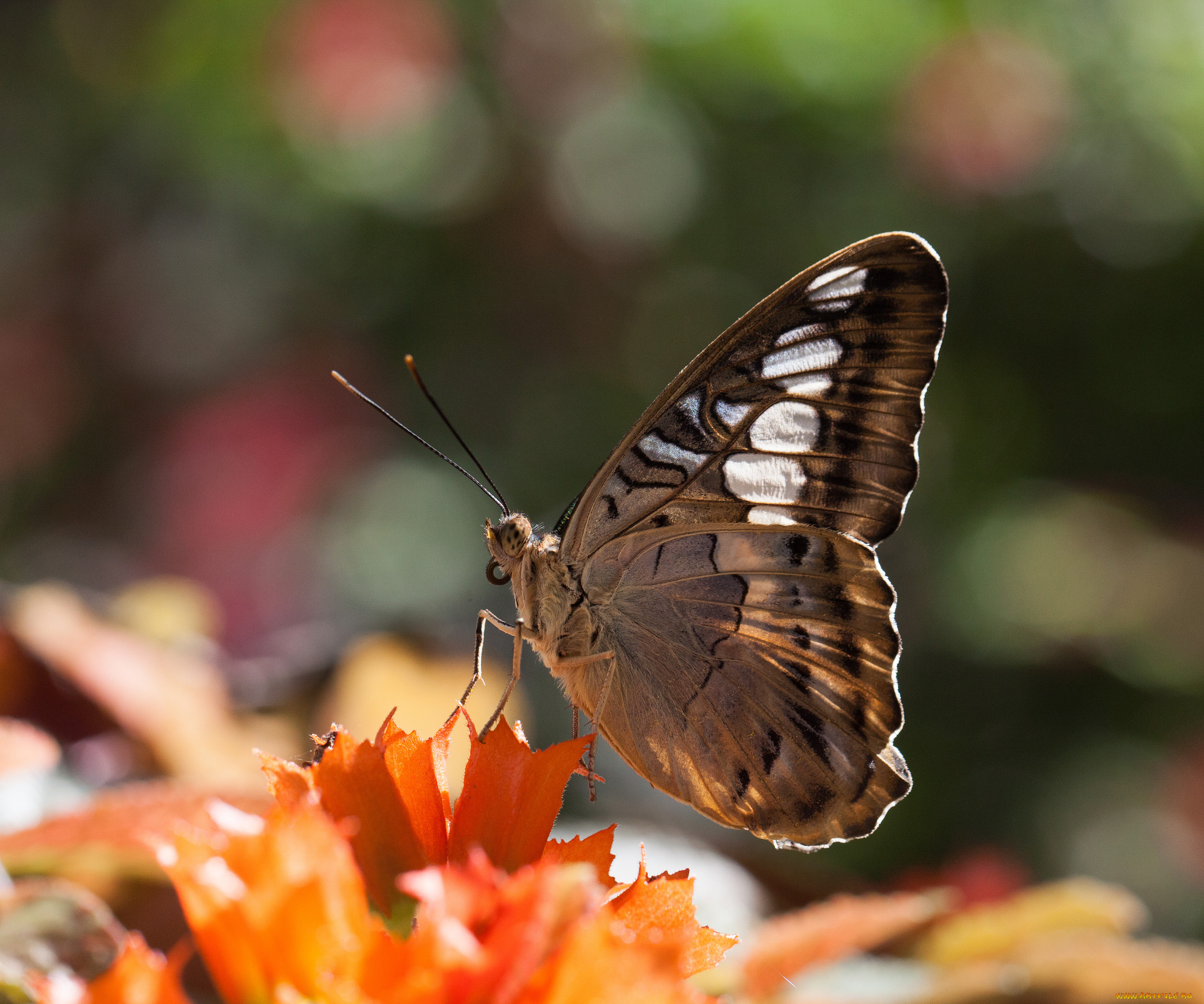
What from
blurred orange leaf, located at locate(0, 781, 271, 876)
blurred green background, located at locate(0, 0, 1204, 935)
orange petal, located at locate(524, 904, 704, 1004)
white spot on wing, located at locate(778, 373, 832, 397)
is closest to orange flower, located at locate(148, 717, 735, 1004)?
orange petal, located at locate(524, 904, 704, 1004)

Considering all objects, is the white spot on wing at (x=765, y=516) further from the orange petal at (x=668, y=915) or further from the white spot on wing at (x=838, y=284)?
the orange petal at (x=668, y=915)

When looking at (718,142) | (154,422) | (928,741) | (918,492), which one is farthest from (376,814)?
(154,422)

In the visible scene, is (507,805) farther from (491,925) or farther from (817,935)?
(817,935)

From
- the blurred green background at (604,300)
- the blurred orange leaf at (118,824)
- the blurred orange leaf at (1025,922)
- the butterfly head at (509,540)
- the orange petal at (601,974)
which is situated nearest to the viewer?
the orange petal at (601,974)

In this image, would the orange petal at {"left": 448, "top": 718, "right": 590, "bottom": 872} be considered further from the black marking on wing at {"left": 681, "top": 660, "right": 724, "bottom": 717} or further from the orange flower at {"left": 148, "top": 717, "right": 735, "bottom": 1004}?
the black marking on wing at {"left": 681, "top": 660, "right": 724, "bottom": 717}

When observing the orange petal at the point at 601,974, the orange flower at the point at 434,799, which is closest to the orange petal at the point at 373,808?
the orange flower at the point at 434,799

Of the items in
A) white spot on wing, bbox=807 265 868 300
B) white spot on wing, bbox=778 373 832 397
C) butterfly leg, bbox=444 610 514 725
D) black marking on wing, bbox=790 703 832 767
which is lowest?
black marking on wing, bbox=790 703 832 767

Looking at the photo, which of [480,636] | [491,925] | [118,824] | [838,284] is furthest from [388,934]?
[838,284]
